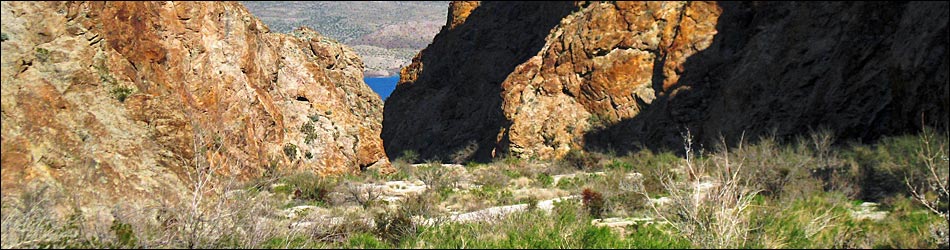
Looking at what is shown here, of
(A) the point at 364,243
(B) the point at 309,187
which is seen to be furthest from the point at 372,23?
(A) the point at 364,243

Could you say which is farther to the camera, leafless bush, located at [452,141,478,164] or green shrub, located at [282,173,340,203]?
leafless bush, located at [452,141,478,164]

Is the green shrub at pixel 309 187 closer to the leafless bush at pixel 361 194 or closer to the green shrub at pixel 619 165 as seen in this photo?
the leafless bush at pixel 361 194

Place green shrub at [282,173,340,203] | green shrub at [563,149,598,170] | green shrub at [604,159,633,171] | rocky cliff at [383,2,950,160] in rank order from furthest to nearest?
green shrub at [563,149,598,170]
green shrub at [604,159,633,171]
rocky cliff at [383,2,950,160]
green shrub at [282,173,340,203]

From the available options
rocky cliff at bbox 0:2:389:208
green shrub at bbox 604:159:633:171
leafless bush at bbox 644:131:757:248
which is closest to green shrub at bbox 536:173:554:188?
green shrub at bbox 604:159:633:171

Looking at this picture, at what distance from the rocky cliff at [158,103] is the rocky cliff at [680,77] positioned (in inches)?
494

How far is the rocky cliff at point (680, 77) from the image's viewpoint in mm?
18609

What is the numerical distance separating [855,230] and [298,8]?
126393 mm

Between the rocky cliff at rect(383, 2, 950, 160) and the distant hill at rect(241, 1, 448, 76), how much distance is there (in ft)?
30.9

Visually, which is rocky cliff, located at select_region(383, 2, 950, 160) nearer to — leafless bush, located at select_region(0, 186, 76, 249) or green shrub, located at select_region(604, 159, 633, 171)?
green shrub, located at select_region(604, 159, 633, 171)

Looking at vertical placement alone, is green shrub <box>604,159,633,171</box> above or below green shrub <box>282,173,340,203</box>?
below

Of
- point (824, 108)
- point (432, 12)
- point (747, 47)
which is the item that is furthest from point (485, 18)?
point (432, 12)

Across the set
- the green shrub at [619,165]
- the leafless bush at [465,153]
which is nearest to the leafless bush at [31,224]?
the green shrub at [619,165]

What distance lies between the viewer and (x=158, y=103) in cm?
1170

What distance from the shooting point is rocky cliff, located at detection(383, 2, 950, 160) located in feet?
61.1
